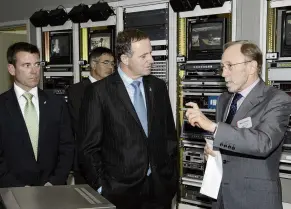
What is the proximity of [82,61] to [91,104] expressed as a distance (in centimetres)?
230

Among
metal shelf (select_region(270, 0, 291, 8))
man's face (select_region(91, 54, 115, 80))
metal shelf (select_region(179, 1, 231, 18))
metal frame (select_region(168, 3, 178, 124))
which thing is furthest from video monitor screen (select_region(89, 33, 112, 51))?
metal shelf (select_region(270, 0, 291, 8))

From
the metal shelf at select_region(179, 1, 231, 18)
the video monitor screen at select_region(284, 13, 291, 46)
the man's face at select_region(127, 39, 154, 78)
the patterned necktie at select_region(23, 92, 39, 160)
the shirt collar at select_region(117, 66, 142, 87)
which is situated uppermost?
the metal shelf at select_region(179, 1, 231, 18)

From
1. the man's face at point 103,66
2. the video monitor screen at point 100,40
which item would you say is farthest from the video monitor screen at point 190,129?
the video monitor screen at point 100,40

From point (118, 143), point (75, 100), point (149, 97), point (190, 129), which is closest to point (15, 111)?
point (118, 143)

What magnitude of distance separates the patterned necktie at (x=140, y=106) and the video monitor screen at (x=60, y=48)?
2.51 meters

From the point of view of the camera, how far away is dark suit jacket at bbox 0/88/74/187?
2.19 m

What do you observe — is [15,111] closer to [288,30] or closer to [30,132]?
[30,132]

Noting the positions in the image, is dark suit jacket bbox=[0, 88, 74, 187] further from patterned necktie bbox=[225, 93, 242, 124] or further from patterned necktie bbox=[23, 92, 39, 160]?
patterned necktie bbox=[225, 93, 242, 124]

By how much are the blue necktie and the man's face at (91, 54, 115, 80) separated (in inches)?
56.6

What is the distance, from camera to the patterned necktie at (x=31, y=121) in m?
2.23

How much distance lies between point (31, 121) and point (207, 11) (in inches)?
73.0

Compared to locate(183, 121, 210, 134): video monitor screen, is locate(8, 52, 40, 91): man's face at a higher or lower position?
higher

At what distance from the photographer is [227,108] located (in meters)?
2.01

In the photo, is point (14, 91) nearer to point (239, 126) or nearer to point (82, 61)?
point (239, 126)
